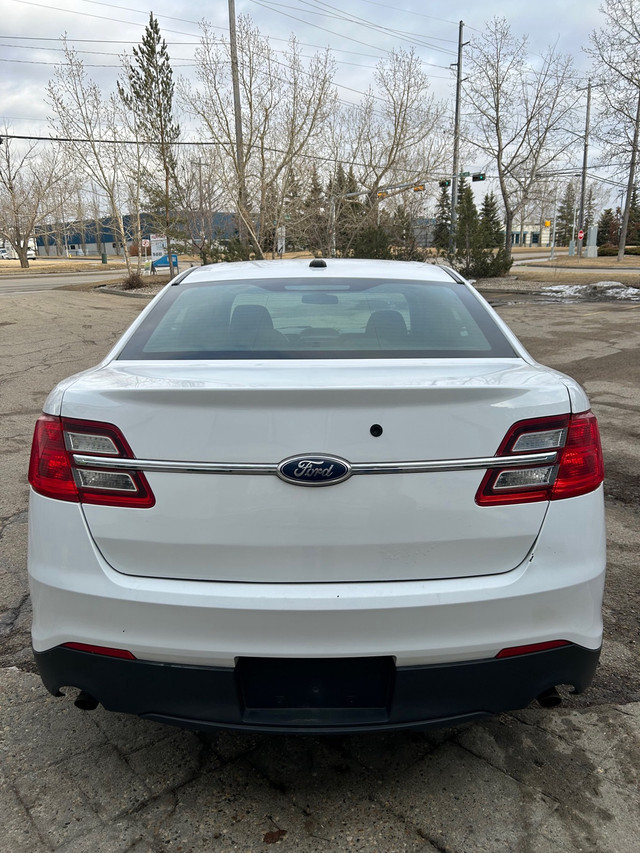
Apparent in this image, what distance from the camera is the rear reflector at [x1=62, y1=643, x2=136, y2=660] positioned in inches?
73.2

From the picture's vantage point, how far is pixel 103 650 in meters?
1.88

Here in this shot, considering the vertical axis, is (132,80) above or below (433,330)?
above

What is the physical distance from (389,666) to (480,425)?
0.72m

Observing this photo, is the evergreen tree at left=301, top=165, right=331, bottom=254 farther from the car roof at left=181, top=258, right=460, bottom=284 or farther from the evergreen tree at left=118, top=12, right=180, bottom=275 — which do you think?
the car roof at left=181, top=258, right=460, bottom=284

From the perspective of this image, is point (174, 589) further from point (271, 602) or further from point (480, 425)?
point (480, 425)

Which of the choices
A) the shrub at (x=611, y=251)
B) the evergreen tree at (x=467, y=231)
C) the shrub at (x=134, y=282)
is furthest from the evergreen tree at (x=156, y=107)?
the shrub at (x=611, y=251)

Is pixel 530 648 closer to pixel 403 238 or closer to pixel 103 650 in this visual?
pixel 103 650

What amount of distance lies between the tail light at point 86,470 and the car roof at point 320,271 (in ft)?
4.52

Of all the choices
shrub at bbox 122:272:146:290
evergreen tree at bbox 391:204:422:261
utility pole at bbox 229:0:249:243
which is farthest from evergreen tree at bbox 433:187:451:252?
shrub at bbox 122:272:146:290

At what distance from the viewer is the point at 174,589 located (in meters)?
1.80

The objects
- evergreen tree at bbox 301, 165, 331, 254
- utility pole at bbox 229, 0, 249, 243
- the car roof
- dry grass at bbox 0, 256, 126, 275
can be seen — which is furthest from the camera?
dry grass at bbox 0, 256, 126, 275

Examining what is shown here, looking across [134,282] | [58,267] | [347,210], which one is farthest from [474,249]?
[58,267]

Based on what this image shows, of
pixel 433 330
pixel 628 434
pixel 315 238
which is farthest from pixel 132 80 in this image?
pixel 433 330

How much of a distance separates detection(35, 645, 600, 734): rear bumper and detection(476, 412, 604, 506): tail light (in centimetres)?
46
